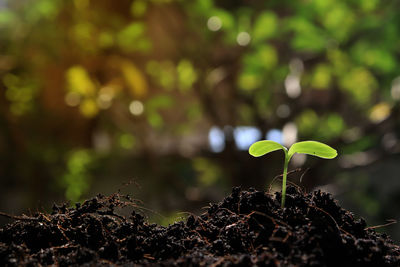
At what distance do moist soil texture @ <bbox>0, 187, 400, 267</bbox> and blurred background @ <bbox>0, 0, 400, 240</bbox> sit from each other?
43.0 inches

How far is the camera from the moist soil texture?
0.50m

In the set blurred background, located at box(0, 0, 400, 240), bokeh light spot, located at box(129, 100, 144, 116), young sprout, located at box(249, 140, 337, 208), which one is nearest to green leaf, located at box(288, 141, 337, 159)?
young sprout, located at box(249, 140, 337, 208)

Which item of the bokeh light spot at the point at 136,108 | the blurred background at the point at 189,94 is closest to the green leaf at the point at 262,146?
the blurred background at the point at 189,94

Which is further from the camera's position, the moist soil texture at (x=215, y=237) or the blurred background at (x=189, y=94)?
the blurred background at (x=189, y=94)

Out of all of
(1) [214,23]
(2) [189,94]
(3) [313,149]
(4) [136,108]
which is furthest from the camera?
(2) [189,94]

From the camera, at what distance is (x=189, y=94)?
286cm


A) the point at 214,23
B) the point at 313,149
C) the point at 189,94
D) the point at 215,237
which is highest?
the point at 189,94

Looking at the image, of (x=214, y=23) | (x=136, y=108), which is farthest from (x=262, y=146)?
(x=136, y=108)

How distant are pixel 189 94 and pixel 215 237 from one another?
7.54 ft

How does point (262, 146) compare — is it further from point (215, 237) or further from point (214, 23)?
point (214, 23)

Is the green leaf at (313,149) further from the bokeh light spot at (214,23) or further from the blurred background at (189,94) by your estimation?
the bokeh light spot at (214,23)

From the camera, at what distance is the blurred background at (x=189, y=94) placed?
1.83 metres

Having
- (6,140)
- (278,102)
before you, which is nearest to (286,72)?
(278,102)

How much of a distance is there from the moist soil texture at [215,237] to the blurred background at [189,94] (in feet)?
3.59
